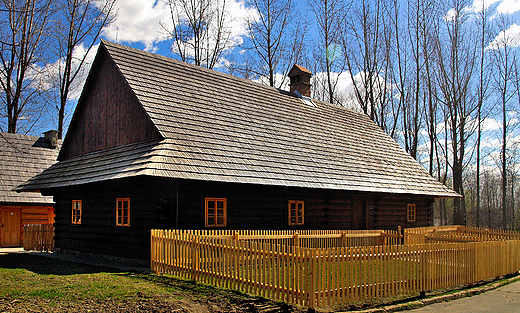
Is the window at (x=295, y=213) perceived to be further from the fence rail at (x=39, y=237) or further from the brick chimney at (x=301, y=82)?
the brick chimney at (x=301, y=82)

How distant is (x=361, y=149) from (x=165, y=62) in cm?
1055

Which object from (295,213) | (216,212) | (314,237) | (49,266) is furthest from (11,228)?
(314,237)

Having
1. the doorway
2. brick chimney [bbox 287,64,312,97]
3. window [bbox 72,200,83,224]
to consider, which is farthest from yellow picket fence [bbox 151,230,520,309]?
brick chimney [bbox 287,64,312,97]

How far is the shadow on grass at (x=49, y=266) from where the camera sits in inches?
449

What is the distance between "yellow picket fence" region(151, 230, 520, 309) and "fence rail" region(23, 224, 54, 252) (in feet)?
28.8

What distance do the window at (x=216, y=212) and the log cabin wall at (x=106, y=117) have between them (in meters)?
2.75

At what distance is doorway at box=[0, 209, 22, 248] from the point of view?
68.3ft

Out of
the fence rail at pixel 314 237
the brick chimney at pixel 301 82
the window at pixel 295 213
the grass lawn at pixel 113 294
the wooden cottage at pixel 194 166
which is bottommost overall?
the grass lawn at pixel 113 294

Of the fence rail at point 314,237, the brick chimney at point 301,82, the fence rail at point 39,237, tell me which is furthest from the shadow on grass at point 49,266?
the brick chimney at point 301,82

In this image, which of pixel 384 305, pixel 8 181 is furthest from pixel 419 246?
pixel 8 181

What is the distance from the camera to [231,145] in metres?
15.5

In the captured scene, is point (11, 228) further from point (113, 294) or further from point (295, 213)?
point (113, 294)

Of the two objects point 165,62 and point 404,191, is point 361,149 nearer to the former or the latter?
point 404,191

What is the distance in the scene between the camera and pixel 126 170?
12.6m
